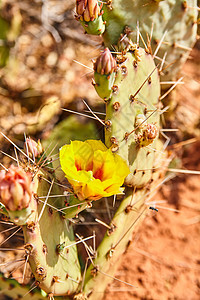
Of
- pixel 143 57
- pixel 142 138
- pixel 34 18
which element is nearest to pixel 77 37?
pixel 34 18

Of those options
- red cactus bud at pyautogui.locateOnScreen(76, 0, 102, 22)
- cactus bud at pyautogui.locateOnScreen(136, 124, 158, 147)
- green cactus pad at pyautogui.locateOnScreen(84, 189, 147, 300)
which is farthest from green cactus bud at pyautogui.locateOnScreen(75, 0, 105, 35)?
green cactus pad at pyautogui.locateOnScreen(84, 189, 147, 300)

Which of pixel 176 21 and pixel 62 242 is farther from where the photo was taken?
pixel 176 21

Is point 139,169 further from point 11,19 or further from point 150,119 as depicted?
point 11,19

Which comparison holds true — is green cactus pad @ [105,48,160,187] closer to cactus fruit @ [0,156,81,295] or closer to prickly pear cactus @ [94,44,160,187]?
prickly pear cactus @ [94,44,160,187]

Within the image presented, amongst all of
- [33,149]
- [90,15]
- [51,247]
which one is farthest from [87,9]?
[51,247]

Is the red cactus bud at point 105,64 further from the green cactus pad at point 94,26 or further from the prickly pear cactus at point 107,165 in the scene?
the green cactus pad at point 94,26

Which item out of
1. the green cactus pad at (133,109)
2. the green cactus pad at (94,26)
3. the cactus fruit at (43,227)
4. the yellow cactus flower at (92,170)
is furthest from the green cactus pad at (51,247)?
the green cactus pad at (94,26)
